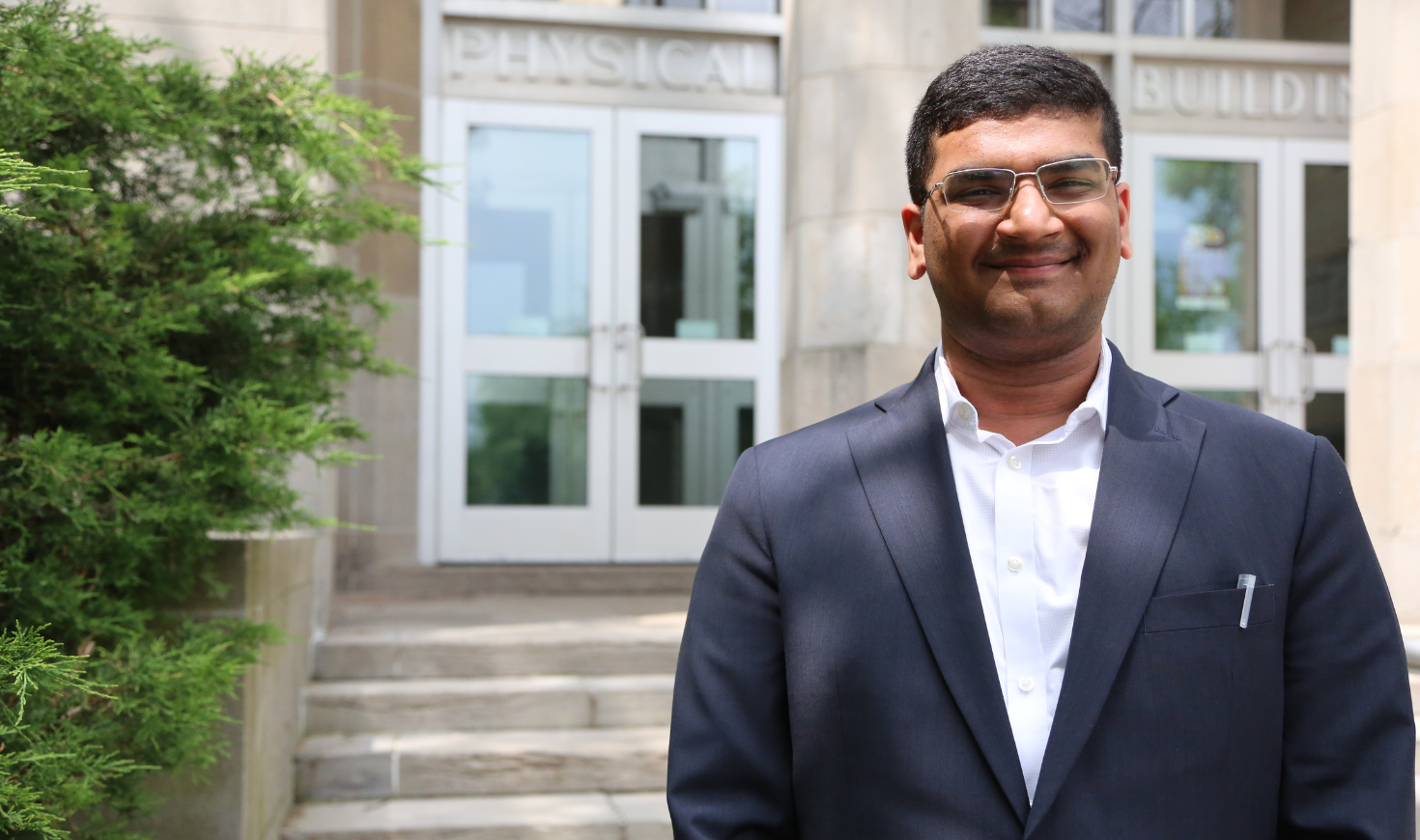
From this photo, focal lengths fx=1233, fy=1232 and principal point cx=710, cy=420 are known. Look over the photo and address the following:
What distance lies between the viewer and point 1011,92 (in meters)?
1.42

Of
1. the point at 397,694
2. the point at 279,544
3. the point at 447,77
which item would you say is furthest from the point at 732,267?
the point at 279,544

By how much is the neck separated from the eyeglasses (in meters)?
0.18

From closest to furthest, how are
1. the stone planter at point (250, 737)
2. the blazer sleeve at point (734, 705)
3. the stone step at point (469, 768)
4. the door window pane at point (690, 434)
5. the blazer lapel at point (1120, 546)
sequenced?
the blazer lapel at point (1120, 546) < the blazer sleeve at point (734, 705) < the stone planter at point (250, 737) < the stone step at point (469, 768) < the door window pane at point (690, 434)

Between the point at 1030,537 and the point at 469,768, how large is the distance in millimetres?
3287

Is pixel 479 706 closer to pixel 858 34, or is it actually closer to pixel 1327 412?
pixel 858 34

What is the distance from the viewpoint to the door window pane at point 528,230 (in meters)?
7.57

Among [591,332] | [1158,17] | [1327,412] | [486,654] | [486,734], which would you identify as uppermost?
[1158,17]

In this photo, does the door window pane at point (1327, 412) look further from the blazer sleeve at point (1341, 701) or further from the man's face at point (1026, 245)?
the man's face at point (1026, 245)

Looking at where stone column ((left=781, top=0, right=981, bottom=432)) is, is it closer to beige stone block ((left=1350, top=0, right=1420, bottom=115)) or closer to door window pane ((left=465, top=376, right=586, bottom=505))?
beige stone block ((left=1350, top=0, right=1420, bottom=115))

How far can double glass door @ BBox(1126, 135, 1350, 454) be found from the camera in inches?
324

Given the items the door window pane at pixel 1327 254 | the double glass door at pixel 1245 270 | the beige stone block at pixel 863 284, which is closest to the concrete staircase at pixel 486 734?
the beige stone block at pixel 863 284

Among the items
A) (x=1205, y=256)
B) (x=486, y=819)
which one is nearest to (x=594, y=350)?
(x=486, y=819)

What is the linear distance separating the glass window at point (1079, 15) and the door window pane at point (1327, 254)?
1.80 metres

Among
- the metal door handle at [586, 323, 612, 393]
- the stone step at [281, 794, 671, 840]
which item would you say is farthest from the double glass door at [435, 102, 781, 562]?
the stone step at [281, 794, 671, 840]
